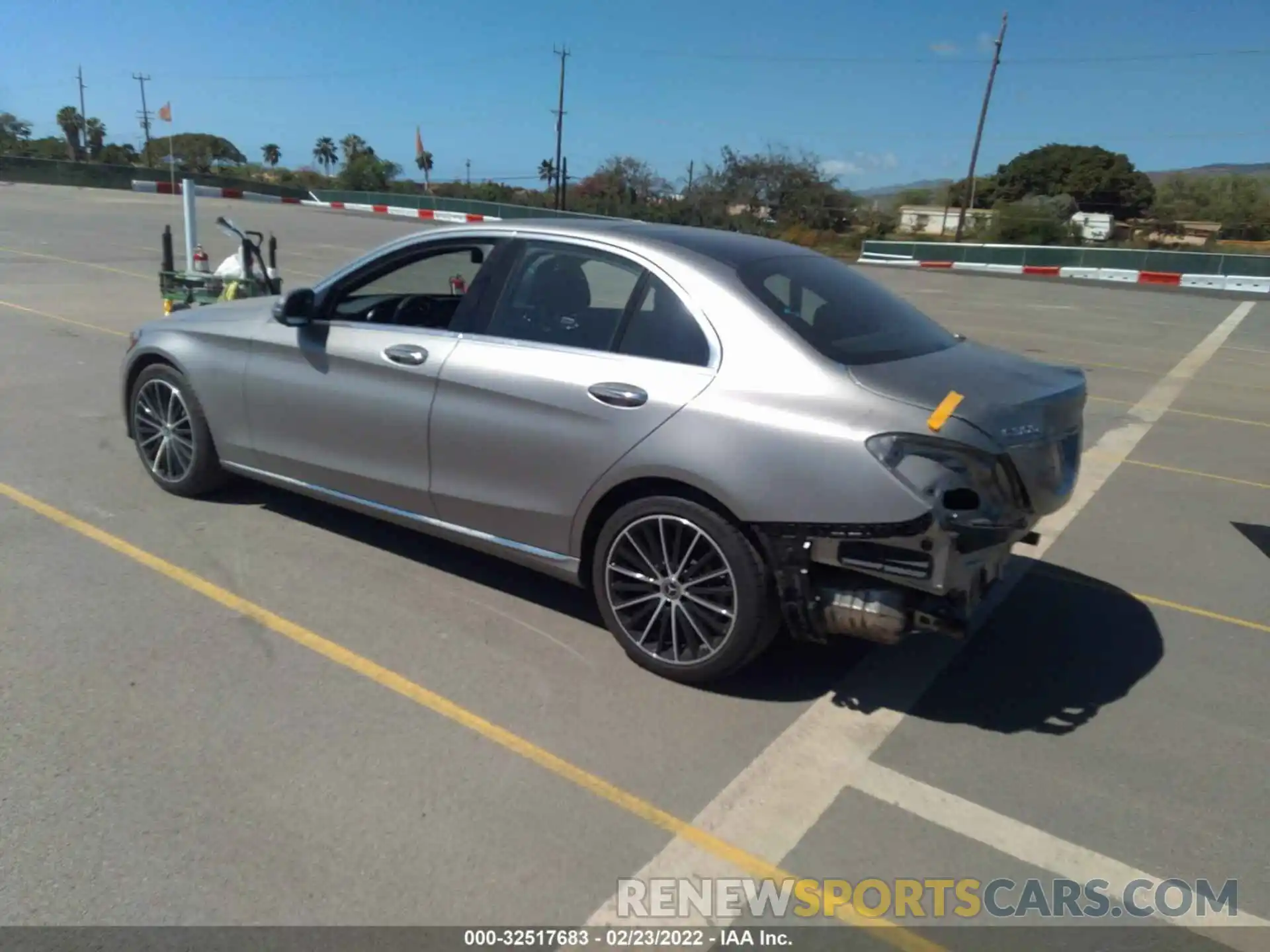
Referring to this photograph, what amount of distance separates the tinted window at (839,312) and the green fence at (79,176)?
5119cm

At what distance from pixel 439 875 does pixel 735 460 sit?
5.43ft

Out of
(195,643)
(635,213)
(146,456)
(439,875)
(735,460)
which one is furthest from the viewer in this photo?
(635,213)

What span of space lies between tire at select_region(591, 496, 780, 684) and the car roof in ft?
3.59

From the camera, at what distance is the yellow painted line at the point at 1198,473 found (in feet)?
24.8

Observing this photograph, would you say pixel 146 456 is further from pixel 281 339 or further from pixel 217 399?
A: pixel 281 339

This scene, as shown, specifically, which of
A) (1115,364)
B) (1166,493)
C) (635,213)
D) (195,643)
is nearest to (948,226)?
(635,213)

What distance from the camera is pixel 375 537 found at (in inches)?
203

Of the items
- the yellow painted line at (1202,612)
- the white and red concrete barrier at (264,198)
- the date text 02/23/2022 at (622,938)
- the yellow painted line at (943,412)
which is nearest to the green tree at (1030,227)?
the white and red concrete barrier at (264,198)

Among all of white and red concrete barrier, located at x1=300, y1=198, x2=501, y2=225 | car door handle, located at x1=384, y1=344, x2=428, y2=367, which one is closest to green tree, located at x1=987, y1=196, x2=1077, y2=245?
white and red concrete barrier, located at x1=300, y1=198, x2=501, y2=225

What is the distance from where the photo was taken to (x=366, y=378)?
14.8ft

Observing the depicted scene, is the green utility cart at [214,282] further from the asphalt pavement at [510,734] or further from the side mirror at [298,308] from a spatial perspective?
the side mirror at [298,308]

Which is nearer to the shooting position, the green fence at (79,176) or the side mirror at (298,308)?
the side mirror at (298,308)

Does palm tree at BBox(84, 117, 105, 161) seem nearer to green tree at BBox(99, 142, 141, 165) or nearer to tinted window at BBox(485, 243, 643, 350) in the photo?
green tree at BBox(99, 142, 141, 165)

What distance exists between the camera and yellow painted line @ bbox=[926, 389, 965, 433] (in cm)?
324
